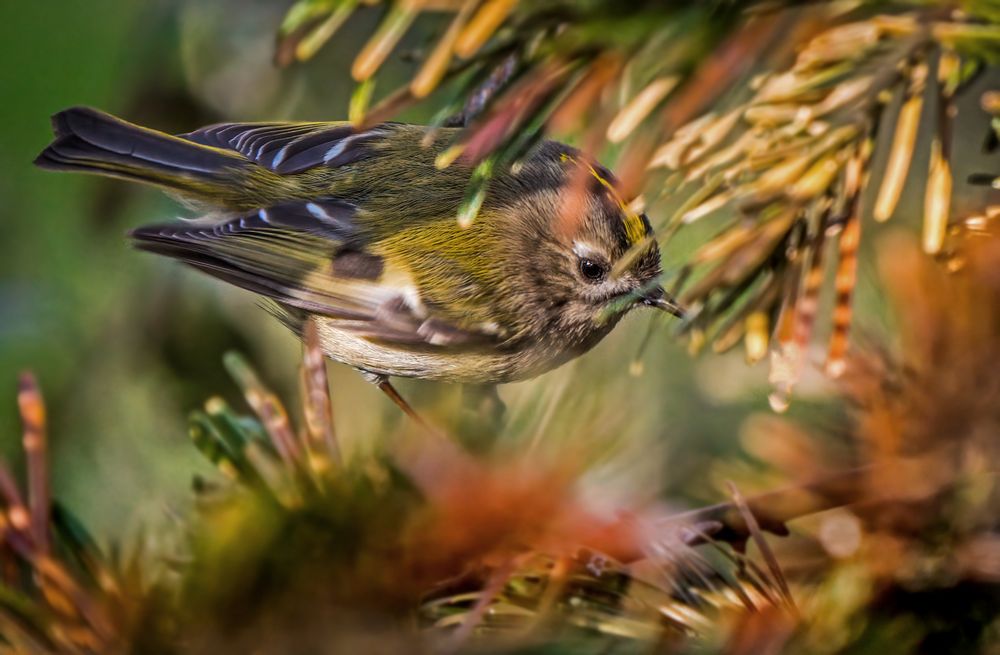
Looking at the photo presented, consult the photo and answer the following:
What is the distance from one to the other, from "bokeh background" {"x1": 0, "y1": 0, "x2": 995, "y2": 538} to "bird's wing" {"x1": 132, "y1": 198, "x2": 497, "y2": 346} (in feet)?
0.17

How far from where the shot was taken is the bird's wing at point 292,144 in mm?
1197

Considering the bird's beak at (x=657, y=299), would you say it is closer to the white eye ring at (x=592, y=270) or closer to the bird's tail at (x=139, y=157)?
the white eye ring at (x=592, y=270)

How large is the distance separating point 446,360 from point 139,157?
1.28ft

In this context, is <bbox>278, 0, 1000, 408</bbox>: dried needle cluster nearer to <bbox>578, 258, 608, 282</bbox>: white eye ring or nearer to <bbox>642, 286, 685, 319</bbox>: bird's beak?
<bbox>642, 286, 685, 319</bbox>: bird's beak

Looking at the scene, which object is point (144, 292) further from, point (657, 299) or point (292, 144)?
point (657, 299)

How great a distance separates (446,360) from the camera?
118 centimetres

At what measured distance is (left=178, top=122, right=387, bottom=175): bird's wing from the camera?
1.20 m

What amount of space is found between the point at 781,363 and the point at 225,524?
256 millimetres

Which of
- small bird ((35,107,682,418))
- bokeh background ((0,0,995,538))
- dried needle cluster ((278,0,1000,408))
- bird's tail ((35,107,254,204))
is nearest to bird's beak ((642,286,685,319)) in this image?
bokeh background ((0,0,995,538))

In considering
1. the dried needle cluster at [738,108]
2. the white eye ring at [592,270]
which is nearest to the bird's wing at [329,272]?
the white eye ring at [592,270]

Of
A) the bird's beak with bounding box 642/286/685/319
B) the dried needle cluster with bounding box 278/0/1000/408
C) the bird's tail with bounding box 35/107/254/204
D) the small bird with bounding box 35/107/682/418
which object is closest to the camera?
the dried needle cluster with bounding box 278/0/1000/408

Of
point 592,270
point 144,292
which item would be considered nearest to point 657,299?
point 592,270

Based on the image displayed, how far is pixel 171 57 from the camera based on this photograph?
1.22 meters

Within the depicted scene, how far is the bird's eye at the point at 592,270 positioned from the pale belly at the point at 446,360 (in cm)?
9
